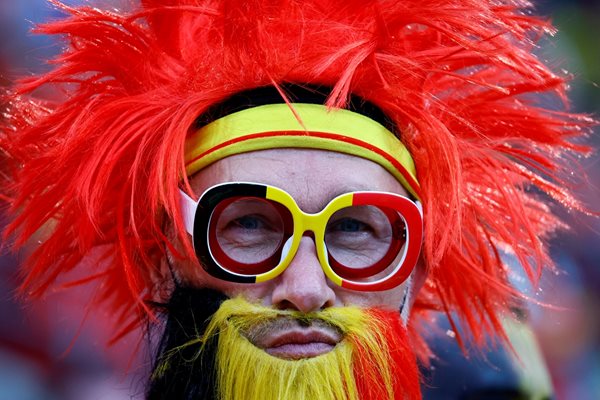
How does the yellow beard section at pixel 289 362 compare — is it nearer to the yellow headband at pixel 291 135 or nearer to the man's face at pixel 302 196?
the man's face at pixel 302 196

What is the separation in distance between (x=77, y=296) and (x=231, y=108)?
1560 millimetres

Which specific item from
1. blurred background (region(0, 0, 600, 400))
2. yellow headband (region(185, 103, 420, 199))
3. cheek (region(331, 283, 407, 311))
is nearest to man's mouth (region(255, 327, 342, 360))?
cheek (region(331, 283, 407, 311))

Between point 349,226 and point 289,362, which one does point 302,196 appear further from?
point 289,362

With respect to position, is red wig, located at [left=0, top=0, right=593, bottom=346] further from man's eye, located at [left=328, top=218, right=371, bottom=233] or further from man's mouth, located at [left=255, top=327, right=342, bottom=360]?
man's mouth, located at [left=255, top=327, right=342, bottom=360]

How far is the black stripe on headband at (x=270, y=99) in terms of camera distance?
6.84 ft

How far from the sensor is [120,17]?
7.17 ft

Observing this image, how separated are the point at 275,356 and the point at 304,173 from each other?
432 mm

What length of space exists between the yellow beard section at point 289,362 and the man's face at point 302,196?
3 centimetres

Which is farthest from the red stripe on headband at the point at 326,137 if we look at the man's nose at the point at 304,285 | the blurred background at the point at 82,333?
the blurred background at the point at 82,333

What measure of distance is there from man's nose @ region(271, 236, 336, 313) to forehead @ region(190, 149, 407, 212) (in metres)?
0.11

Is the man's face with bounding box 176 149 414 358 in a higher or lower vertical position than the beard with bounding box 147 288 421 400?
higher

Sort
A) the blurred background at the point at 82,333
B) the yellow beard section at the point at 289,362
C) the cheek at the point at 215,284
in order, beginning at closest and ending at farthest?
1. the yellow beard section at the point at 289,362
2. the cheek at the point at 215,284
3. the blurred background at the point at 82,333

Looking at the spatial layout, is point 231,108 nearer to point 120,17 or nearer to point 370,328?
point 120,17

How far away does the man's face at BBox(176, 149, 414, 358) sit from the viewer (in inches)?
75.9
